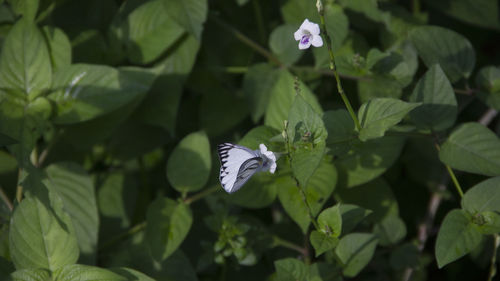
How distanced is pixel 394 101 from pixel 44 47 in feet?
4.21

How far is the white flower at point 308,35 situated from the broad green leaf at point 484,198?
71 cm

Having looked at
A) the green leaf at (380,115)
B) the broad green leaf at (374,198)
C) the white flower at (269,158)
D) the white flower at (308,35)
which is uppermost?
the white flower at (308,35)

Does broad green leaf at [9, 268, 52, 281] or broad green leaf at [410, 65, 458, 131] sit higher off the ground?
broad green leaf at [410, 65, 458, 131]

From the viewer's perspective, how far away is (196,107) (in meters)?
2.42

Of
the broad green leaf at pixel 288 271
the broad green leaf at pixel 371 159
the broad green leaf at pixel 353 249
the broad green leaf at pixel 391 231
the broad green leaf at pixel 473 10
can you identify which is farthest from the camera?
the broad green leaf at pixel 473 10

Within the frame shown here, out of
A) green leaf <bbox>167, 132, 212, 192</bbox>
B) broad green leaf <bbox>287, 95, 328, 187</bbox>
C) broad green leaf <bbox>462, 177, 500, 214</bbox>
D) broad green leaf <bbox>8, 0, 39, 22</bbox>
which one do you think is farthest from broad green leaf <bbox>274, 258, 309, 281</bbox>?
broad green leaf <bbox>8, 0, 39, 22</bbox>

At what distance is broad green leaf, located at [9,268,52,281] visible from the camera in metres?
1.41

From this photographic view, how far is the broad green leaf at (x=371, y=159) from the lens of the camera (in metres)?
1.73

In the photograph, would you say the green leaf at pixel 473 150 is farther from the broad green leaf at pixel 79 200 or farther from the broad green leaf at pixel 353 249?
the broad green leaf at pixel 79 200

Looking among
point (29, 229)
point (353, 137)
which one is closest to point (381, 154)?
point (353, 137)

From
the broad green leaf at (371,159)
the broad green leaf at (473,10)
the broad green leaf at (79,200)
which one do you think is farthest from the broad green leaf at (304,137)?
the broad green leaf at (473,10)

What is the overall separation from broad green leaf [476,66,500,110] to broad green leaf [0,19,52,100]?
1.60m

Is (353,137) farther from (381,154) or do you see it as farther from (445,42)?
(445,42)

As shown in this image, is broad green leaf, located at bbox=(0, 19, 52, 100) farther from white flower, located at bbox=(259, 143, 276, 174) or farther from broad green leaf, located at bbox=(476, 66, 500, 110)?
broad green leaf, located at bbox=(476, 66, 500, 110)
